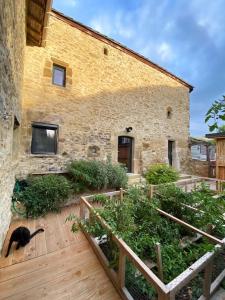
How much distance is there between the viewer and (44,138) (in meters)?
5.01

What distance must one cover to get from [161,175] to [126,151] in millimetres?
1963

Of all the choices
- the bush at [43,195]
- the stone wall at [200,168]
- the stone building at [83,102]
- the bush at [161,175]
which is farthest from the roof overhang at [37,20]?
the stone wall at [200,168]

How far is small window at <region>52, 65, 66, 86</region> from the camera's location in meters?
5.32

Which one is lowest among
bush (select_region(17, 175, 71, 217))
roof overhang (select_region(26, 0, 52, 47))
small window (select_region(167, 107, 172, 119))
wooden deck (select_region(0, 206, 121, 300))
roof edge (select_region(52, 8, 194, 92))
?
wooden deck (select_region(0, 206, 121, 300))

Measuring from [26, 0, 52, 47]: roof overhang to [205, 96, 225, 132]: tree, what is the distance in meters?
3.74

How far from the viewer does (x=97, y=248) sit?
93.0 inches

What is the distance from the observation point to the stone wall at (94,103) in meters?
4.88

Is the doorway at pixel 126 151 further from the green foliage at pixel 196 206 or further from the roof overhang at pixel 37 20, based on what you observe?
the roof overhang at pixel 37 20

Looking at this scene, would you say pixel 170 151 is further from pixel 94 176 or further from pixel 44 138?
pixel 44 138

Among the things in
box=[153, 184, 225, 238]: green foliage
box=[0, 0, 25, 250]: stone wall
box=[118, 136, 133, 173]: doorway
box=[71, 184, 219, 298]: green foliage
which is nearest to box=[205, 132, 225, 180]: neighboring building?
box=[118, 136, 133, 173]: doorway

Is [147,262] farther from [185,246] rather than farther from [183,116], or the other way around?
[183,116]

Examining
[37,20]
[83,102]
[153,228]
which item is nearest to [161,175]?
[153,228]

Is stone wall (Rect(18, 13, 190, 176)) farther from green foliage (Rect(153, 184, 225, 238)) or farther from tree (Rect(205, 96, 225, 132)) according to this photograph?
tree (Rect(205, 96, 225, 132))

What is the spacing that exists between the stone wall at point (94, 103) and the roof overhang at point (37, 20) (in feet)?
2.59
